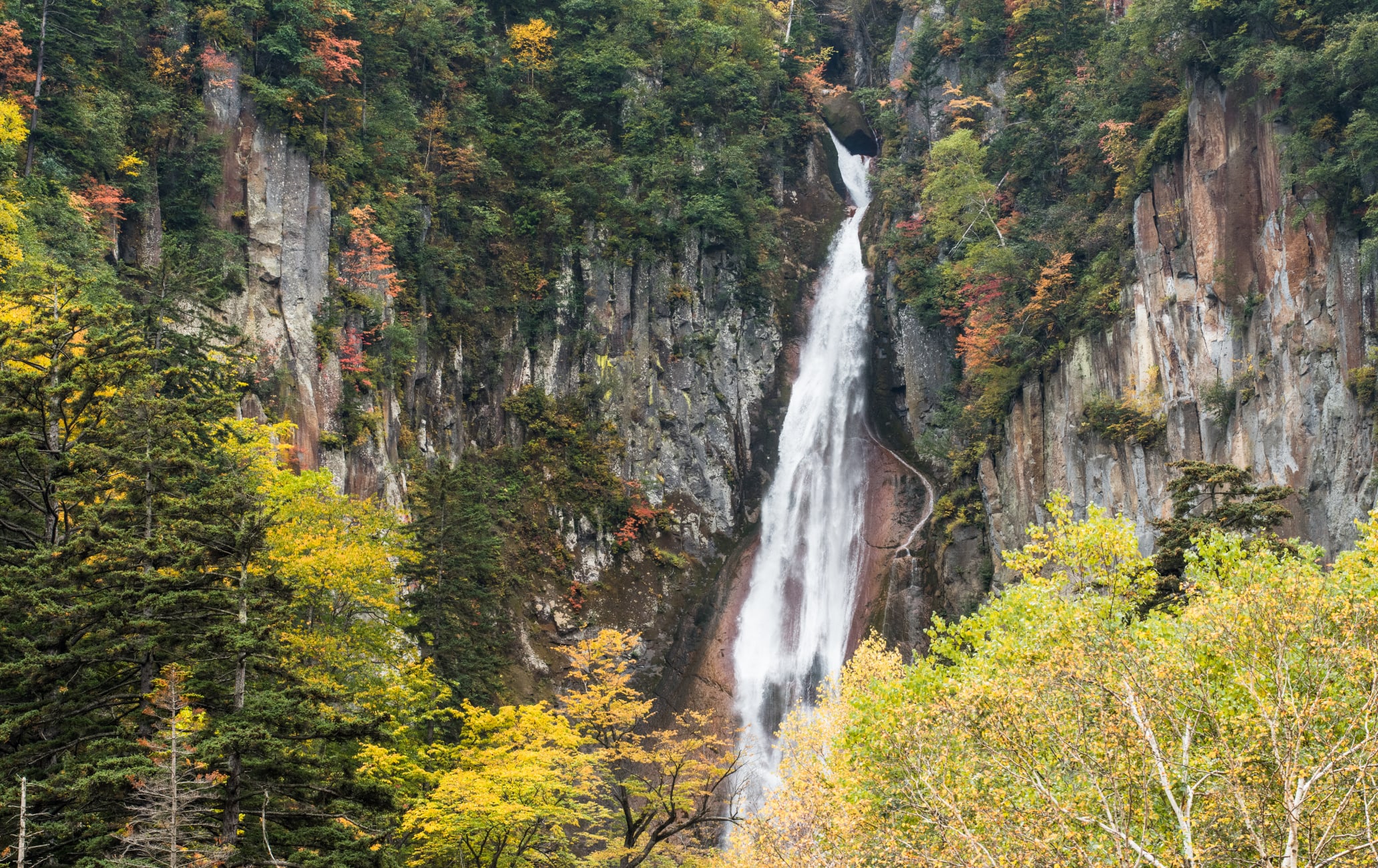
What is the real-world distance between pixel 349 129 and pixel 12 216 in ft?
46.3

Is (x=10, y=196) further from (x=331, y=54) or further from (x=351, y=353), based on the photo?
(x=331, y=54)

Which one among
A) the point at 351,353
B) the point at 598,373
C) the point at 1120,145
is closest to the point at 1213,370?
the point at 1120,145

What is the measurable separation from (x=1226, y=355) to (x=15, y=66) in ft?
112

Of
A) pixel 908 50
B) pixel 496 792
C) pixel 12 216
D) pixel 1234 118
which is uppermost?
pixel 908 50

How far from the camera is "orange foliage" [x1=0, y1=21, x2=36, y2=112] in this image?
27.1 metres

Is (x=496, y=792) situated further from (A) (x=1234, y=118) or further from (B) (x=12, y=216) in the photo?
(A) (x=1234, y=118)

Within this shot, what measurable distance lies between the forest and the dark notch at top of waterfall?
1223 millimetres

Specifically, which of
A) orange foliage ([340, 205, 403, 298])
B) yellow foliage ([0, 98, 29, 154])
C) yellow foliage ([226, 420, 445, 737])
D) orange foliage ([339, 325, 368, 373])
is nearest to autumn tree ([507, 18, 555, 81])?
orange foliage ([340, 205, 403, 298])

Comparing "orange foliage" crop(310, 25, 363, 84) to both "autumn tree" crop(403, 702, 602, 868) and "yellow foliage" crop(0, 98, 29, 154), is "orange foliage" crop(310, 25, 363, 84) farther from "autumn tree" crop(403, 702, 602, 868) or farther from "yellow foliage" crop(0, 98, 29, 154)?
"autumn tree" crop(403, 702, 602, 868)

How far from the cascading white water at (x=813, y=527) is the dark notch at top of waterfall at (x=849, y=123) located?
5820 mm

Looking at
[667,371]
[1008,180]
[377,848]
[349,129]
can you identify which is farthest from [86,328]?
[1008,180]

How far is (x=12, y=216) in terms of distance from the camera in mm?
23031

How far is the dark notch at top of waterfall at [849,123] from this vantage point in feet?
174

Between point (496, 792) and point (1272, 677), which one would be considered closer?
point (1272, 677)
